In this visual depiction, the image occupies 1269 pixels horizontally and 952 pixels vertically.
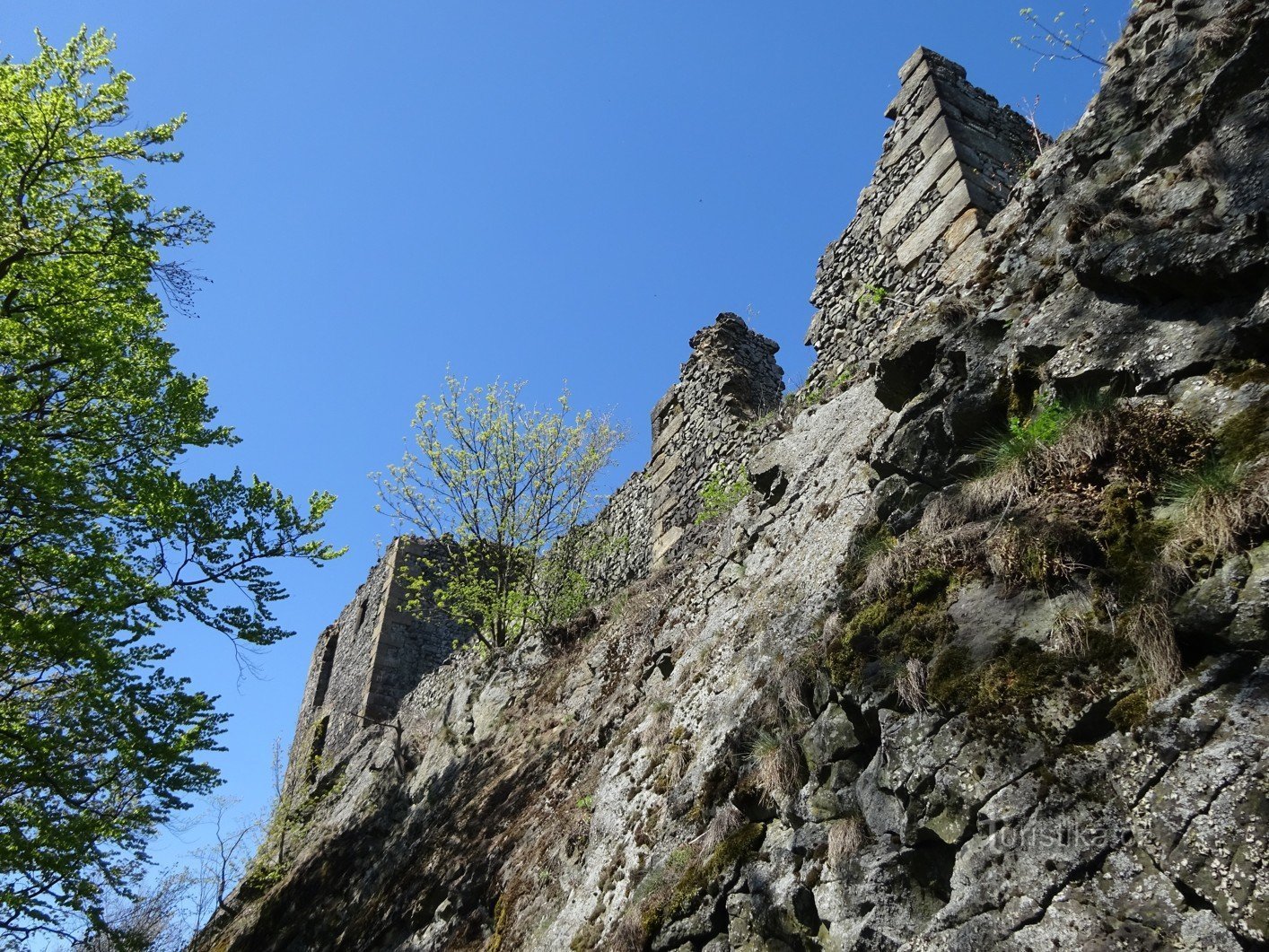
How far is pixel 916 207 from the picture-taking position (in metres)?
7.75

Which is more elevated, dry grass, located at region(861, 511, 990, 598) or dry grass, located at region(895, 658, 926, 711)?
dry grass, located at region(861, 511, 990, 598)

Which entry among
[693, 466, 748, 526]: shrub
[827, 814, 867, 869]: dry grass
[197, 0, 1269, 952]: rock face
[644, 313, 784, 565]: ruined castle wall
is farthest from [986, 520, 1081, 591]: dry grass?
[644, 313, 784, 565]: ruined castle wall

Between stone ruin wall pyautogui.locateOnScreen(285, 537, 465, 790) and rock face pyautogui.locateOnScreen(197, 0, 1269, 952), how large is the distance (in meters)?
9.38

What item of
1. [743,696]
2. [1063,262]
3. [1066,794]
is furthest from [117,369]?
[1066,794]

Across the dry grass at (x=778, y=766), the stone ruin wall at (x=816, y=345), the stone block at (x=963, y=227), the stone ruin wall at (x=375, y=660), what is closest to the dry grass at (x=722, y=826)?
the dry grass at (x=778, y=766)

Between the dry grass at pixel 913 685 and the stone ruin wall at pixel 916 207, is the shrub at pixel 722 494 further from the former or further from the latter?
the dry grass at pixel 913 685

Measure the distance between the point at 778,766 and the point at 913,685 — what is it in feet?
3.30

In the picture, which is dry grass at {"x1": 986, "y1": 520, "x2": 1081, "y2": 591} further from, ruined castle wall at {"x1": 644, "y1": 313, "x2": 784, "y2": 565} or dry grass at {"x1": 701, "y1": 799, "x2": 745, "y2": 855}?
ruined castle wall at {"x1": 644, "y1": 313, "x2": 784, "y2": 565}

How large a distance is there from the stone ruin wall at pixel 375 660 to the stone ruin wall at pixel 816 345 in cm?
4

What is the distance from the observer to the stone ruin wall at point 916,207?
726cm

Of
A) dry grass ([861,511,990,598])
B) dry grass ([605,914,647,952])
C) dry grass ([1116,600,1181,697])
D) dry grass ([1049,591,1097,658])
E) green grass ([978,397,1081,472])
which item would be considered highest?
green grass ([978,397,1081,472])

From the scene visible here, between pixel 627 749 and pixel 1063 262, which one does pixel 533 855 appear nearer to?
pixel 627 749

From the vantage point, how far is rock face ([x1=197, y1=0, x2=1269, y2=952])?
2703 mm

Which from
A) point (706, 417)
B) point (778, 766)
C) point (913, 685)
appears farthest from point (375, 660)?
point (913, 685)
